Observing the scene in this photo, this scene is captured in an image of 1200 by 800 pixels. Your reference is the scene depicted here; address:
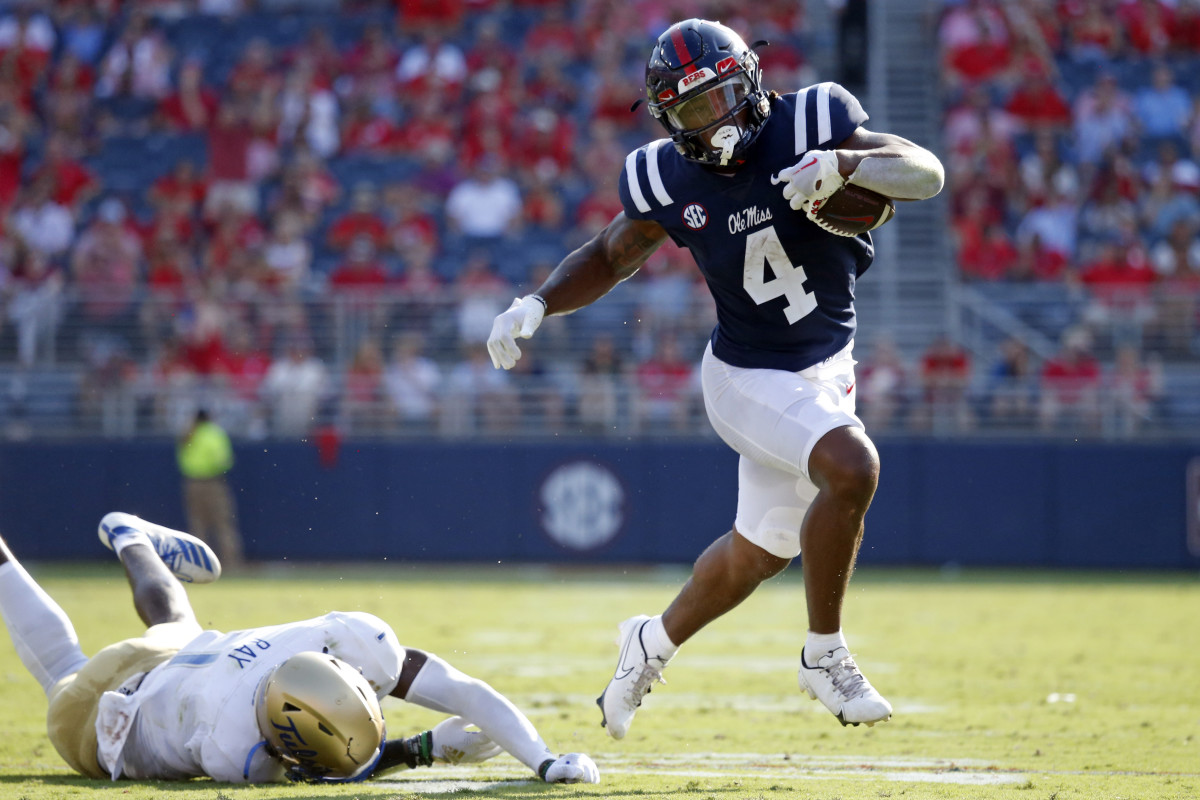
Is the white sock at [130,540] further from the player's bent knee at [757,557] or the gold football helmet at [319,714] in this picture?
the player's bent knee at [757,557]

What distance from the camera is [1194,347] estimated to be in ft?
40.8

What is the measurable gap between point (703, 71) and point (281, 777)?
231cm

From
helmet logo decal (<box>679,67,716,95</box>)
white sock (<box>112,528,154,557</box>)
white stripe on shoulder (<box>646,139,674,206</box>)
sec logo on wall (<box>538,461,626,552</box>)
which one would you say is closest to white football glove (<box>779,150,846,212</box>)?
helmet logo decal (<box>679,67,716,95</box>)

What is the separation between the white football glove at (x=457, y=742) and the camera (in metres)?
4.05

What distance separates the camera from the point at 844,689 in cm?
380

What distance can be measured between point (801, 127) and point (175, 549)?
2527 mm

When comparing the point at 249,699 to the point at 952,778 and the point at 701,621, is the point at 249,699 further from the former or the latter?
the point at 952,778

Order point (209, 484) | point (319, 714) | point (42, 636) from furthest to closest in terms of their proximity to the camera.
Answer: point (209, 484) → point (42, 636) → point (319, 714)

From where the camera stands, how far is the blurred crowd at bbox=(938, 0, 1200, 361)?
1281 centimetres

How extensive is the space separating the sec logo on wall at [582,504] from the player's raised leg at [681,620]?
27.6 feet

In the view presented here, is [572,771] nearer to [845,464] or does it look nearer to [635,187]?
[845,464]

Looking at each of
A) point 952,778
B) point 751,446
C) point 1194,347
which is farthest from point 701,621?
point 1194,347

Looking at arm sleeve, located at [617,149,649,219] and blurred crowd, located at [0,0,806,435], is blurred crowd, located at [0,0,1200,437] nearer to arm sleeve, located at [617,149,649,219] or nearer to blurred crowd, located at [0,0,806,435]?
blurred crowd, located at [0,0,806,435]

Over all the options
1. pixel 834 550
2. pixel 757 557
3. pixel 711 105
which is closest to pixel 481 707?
pixel 757 557
